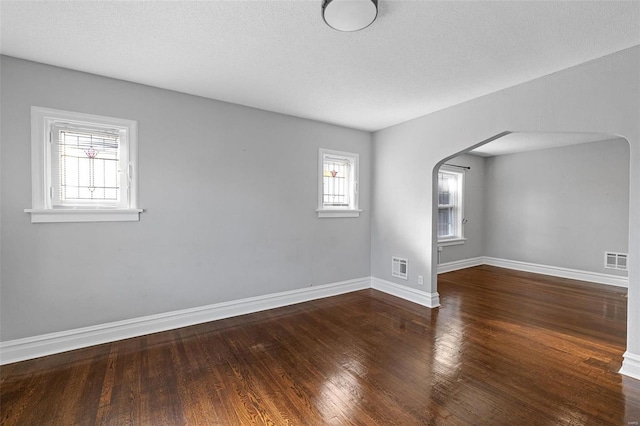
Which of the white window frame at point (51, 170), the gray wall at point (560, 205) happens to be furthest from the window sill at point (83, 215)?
the gray wall at point (560, 205)

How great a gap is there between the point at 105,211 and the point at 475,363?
3757 mm

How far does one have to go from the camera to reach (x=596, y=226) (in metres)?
5.21

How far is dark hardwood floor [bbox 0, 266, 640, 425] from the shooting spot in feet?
6.23

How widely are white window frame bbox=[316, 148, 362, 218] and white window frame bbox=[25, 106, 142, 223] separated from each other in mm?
2337

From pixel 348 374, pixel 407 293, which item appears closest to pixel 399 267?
pixel 407 293

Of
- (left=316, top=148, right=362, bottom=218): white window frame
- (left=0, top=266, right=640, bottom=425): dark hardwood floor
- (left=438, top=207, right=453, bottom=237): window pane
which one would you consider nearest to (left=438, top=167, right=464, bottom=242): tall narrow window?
(left=438, top=207, right=453, bottom=237): window pane

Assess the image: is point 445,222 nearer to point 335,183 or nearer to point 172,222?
point 335,183

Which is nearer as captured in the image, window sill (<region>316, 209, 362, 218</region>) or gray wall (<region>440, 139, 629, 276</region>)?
window sill (<region>316, 209, 362, 218</region>)

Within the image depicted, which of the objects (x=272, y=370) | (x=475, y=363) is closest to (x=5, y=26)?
(x=272, y=370)

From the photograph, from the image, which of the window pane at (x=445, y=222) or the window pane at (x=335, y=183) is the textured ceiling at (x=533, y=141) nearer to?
the window pane at (x=445, y=222)

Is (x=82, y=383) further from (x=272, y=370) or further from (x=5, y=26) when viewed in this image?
(x=5, y=26)

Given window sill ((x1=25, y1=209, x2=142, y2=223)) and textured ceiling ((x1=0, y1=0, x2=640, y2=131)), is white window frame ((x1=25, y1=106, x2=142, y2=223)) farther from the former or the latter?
textured ceiling ((x1=0, y1=0, x2=640, y2=131))

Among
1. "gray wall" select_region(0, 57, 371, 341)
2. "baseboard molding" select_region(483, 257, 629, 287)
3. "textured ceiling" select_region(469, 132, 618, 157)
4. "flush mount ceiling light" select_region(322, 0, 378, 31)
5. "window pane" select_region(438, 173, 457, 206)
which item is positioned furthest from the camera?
"window pane" select_region(438, 173, 457, 206)

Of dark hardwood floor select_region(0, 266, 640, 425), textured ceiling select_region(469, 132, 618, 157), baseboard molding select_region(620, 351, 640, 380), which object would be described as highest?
textured ceiling select_region(469, 132, 618, 157)
